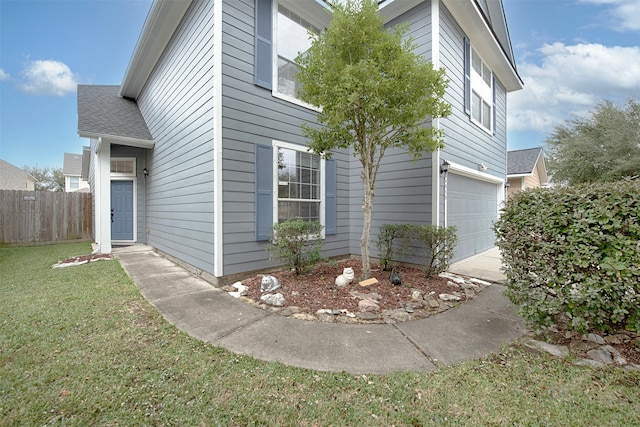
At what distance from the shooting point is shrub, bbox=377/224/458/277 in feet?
15.3

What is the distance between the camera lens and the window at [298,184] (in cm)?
520

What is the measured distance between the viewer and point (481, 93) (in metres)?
7.68

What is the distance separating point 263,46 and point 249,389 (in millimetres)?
5244

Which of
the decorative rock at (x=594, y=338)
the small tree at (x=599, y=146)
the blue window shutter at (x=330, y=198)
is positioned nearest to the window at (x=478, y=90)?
the blue window shutter at (x=330, y=198)

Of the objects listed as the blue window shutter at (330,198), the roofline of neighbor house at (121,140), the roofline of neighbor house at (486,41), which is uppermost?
the roofline of neighbor house at (486,41)

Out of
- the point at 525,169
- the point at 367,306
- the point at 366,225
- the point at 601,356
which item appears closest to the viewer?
the point at 601,356

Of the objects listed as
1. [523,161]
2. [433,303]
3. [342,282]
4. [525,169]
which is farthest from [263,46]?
[523,161]

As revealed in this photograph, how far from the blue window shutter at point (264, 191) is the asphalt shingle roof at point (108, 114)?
185 inches

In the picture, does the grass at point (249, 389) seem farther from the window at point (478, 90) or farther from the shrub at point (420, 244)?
the window at point (478, 90)

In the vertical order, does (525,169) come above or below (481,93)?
below

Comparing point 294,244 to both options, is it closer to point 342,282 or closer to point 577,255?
point 342,282

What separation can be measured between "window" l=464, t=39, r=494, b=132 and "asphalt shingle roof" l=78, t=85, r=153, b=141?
28.3ft

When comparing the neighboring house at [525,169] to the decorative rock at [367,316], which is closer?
the decorative rock at [367,316]

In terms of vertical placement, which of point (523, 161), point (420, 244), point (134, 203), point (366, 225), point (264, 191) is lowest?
point (420, 244)
